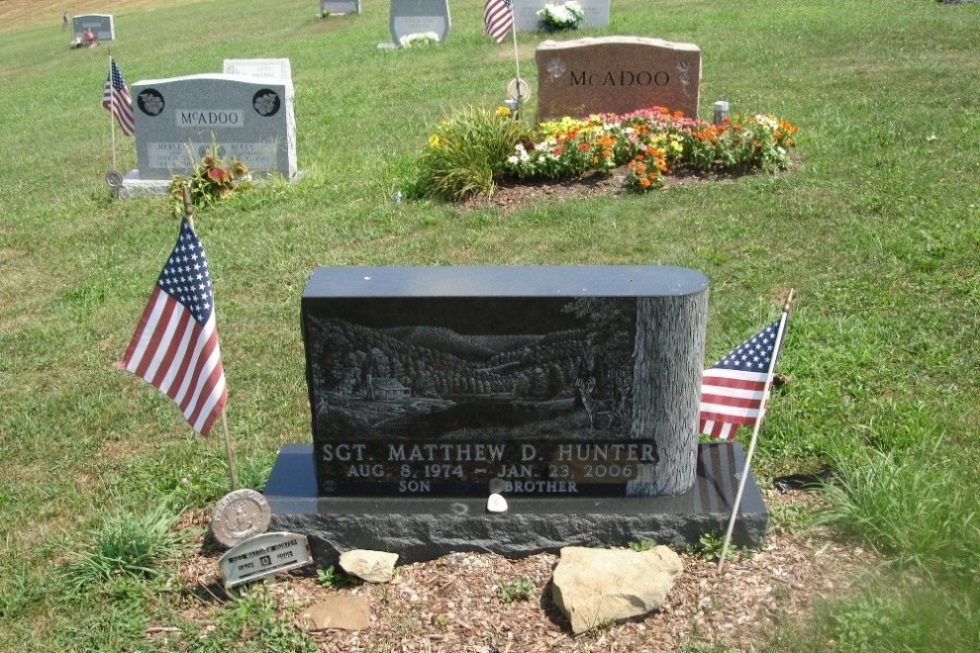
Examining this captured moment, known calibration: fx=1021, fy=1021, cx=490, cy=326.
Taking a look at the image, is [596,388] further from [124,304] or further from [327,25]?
[327,25]

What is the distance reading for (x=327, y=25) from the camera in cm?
2791

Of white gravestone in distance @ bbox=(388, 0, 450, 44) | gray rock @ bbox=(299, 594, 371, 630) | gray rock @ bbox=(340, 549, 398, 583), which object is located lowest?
gray rock @ bbox=(299, 594, 371, 630)

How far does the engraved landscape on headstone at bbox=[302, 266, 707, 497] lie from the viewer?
4637 mm

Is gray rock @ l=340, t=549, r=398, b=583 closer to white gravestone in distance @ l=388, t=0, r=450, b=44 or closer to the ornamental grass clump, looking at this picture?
the ornamental grass clump

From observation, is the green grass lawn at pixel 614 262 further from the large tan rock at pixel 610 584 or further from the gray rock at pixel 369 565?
the large tan rock at pixel 610 584

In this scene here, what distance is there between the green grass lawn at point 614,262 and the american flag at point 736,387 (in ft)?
2.11

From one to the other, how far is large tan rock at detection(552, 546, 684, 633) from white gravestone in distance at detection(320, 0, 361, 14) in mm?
27183

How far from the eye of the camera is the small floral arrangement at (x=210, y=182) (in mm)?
11133

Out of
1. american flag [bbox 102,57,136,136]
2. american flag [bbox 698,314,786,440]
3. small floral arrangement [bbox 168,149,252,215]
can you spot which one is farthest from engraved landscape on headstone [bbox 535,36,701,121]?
american flag [bbox 698,314,786,440]

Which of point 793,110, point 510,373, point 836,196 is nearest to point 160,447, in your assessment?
point 510,373

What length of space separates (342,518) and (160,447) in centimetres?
190

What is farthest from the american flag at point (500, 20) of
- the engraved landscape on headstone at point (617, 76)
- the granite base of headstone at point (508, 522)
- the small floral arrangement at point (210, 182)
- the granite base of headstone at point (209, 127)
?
the granite base of headstone at point (508, 522)

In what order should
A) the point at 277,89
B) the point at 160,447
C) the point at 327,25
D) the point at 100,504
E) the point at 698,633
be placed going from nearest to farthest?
the point at 698,633
the point at 100,504
the point at 160,447
the point at 277,89
the point at 327,25

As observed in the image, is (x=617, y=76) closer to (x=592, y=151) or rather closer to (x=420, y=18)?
(x=592, y=151)
